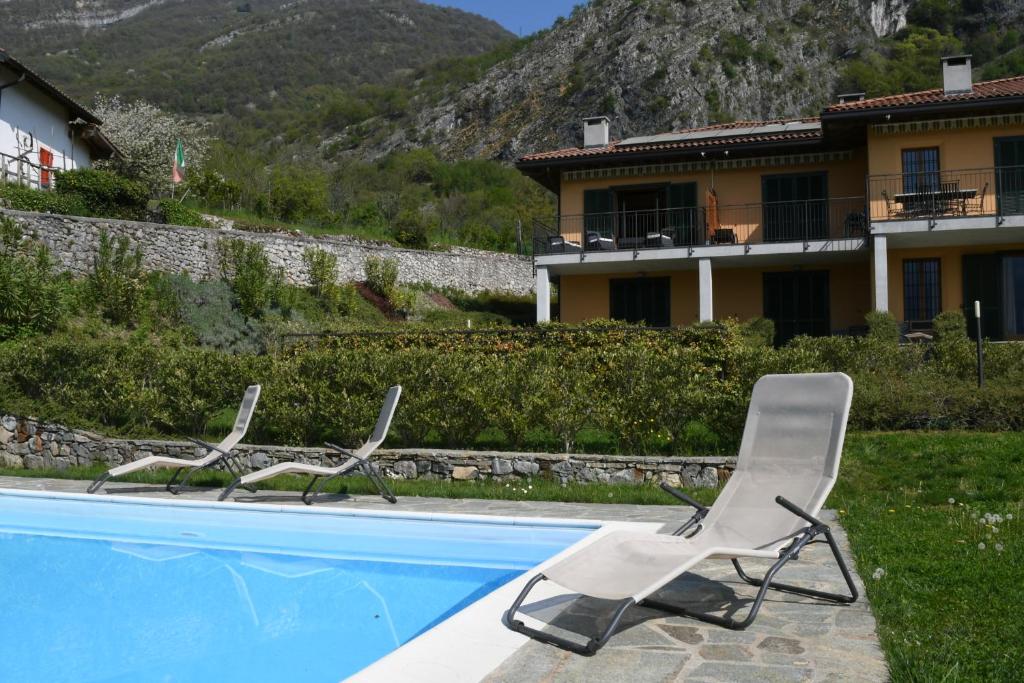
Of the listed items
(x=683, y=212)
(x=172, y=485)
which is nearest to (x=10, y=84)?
(x=683, y=212)

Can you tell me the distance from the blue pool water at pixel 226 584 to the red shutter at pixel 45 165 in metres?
18.3

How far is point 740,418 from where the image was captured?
8.52 metres

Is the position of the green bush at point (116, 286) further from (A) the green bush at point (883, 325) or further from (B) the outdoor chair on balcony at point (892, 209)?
(B) the outdoor chair on balcony at point (892, 209)

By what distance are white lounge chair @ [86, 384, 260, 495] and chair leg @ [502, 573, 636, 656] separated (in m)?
5.22

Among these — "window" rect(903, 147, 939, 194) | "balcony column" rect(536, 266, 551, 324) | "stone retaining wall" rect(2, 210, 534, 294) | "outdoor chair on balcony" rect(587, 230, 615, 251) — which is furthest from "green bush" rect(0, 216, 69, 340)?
"window" rect(903, 147, 939, 194)

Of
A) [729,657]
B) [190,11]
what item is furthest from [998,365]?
[190,11]

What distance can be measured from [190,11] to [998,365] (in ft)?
386

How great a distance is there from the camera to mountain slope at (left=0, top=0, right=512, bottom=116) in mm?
76938

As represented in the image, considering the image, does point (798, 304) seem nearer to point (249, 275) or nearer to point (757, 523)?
point (249, 275)

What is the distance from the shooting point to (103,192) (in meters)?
21.4

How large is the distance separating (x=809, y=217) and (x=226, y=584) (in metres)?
17.6

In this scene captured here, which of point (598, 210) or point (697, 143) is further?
point (598, 210)

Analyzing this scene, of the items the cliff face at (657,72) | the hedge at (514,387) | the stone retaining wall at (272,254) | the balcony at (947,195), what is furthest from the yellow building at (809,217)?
the cliff face at (657,72)

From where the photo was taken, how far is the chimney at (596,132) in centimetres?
2306
